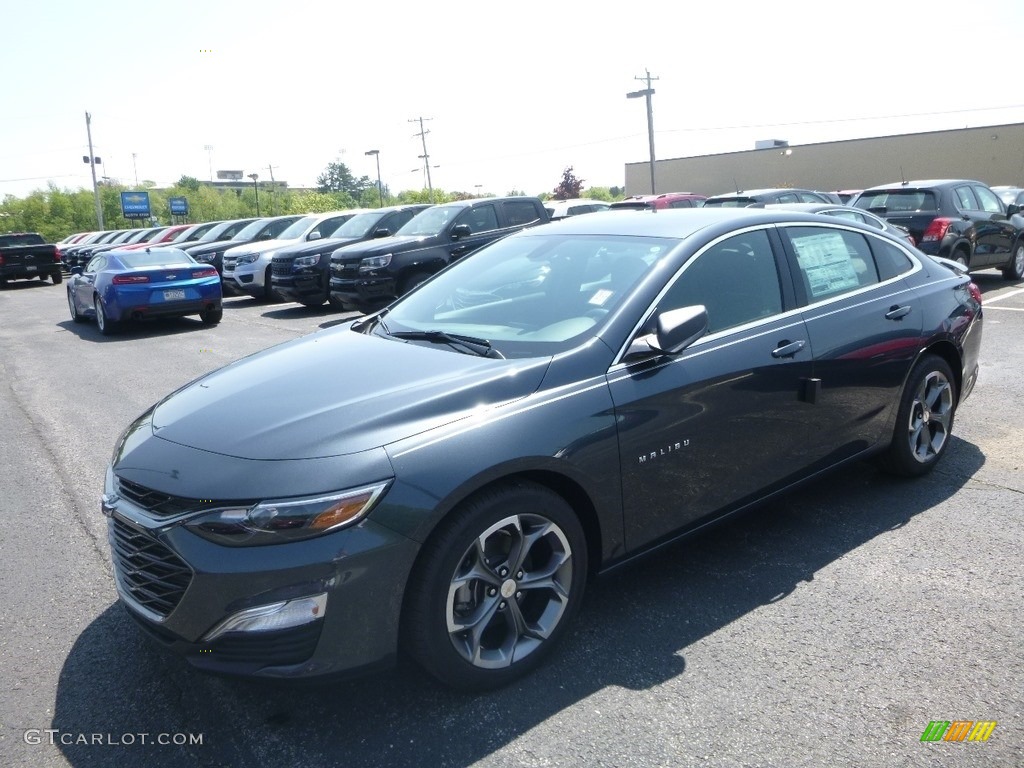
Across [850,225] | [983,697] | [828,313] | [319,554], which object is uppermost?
[850,225]

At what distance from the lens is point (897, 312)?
4586 millimetres

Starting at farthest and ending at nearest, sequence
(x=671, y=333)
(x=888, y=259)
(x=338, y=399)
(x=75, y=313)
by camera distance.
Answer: (x=75, y=313), (x=888, y=259), (x=671, y=333), (x=338, y=399)

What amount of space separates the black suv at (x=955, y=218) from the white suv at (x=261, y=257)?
10376 millimetres

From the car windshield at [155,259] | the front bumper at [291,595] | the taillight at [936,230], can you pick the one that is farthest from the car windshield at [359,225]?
the front bumper at [291,595]

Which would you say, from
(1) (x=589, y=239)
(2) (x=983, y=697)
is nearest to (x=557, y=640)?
(2) (x=983, y=697)

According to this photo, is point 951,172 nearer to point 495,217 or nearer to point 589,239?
point 495,217

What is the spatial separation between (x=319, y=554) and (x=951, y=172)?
4919 centimetres

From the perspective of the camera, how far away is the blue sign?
66.2 meters

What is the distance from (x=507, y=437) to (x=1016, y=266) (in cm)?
1392

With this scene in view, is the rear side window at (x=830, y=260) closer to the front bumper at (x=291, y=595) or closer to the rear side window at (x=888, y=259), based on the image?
the rear side window at (x=888, y=259)

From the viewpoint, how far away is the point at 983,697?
9.53 feet

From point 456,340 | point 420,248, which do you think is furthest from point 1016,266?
point 456,340

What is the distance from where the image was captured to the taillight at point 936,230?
1234 centimetres

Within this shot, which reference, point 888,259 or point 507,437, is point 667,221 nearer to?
point 888,259
